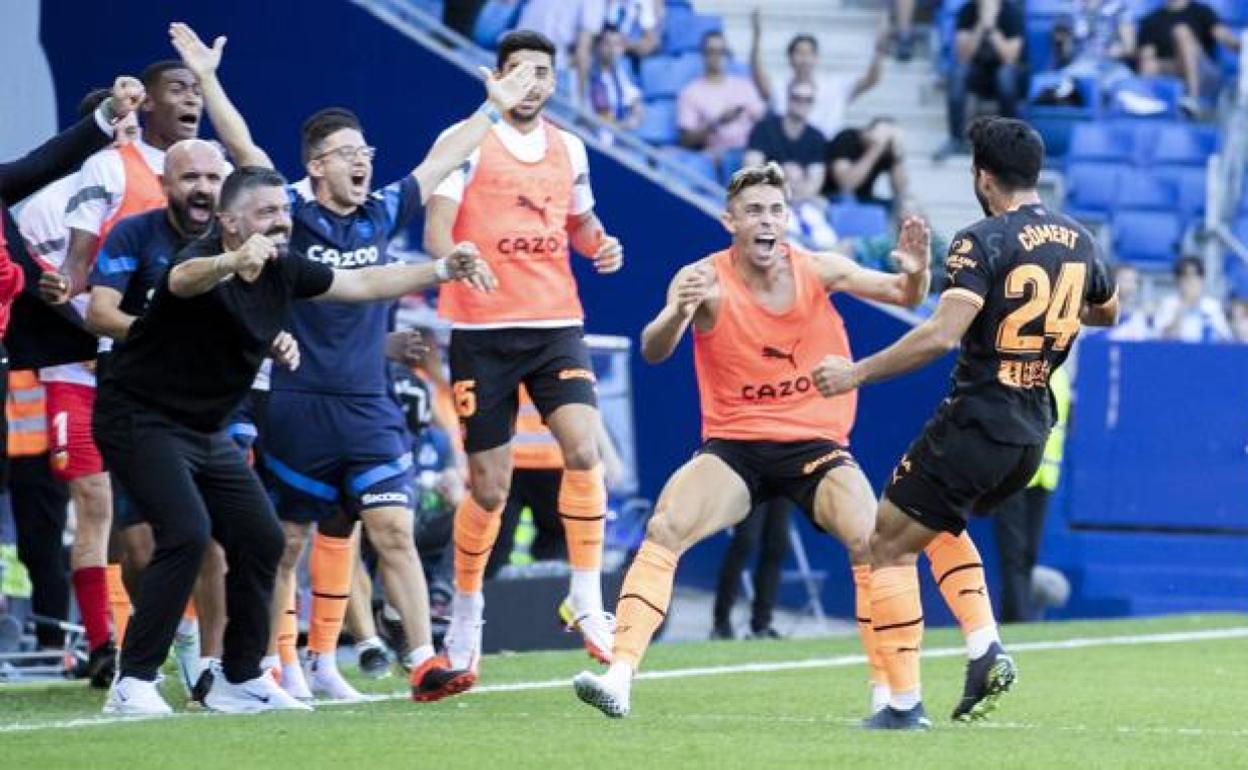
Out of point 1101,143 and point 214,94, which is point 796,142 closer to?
point 1101,143

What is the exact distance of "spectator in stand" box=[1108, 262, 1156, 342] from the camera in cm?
2067

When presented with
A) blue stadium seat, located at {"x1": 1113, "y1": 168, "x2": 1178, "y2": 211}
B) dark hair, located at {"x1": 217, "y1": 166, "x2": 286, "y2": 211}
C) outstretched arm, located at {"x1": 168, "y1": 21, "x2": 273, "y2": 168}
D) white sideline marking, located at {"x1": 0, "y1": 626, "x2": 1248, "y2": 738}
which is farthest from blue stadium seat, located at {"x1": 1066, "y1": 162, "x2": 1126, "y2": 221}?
dark hair, located at {"x1": 217, "y1": 166, "x2": 286, "y2": 211}

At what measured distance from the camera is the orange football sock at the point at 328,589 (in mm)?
11930

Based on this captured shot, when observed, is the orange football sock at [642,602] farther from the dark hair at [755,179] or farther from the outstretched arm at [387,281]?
the dark hair at [755,179]

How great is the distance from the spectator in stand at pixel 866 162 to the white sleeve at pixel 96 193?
9.87 m

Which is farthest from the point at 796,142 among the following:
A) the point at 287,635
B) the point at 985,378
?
the point at 985,378

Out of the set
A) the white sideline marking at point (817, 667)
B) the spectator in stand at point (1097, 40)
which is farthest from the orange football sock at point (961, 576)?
the spectator in stand at point (1097, 40)

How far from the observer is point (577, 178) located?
12.5 metres

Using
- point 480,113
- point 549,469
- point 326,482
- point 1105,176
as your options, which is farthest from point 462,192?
point 1105,176

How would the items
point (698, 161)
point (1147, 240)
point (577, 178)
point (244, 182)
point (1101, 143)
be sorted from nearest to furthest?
point (244, 182), point (577, 178), point (698, 161), point (1147, 240), point (1101, 143)

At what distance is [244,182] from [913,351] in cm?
247

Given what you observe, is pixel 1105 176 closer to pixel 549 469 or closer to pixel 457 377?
pixel 549 469

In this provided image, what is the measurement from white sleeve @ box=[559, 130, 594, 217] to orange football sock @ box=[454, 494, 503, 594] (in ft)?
4.46

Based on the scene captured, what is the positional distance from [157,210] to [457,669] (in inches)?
86.3
